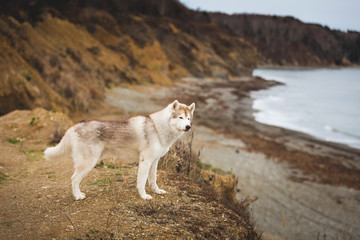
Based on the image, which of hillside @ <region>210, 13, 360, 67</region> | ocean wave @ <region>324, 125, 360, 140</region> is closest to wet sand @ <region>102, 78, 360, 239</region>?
ocean wave @ <region>324, 125, 360, 140</region>

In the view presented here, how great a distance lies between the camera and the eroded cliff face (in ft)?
55.0

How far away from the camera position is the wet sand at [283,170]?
10.8 meters

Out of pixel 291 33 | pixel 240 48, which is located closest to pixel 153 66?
pixel 240 48

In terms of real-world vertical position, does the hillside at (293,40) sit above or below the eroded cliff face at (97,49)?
above

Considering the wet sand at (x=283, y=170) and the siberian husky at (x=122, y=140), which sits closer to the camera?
the siberian husky at (x=122, y=140)

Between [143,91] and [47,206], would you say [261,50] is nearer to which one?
[143,91]

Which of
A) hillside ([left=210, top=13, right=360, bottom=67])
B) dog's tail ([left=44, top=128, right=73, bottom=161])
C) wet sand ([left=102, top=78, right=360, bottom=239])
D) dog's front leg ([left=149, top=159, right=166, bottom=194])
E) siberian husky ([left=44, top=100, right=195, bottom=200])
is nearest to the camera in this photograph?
siberian husky ([left=44, top=100, right=195, bottom=200])

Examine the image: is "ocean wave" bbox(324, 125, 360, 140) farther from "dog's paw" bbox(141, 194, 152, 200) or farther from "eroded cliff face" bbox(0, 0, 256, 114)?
"dog's paw" bbox(141, 194, 152, 200)

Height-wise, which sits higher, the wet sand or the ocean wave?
the ocean wave

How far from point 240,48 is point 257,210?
72594 millimetres

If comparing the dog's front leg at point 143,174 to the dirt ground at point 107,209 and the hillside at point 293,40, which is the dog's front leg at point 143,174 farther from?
the hillside at point 293,40

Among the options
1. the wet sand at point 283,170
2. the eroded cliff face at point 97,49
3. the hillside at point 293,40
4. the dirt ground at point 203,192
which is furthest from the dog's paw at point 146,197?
the hillside at point 293,40

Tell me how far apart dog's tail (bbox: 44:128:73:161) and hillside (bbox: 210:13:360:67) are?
462ft

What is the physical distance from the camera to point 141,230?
4.24 metres
